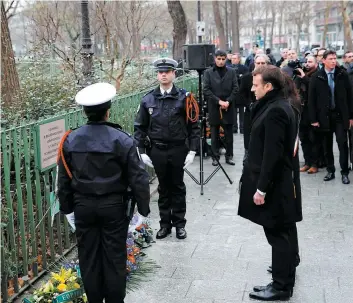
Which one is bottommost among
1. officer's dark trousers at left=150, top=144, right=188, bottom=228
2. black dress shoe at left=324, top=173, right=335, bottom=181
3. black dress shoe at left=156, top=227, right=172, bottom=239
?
black dress shoe at left=324, top=173, right=335, bottom=181

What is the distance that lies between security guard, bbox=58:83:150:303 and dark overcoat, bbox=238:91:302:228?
3.40 ft

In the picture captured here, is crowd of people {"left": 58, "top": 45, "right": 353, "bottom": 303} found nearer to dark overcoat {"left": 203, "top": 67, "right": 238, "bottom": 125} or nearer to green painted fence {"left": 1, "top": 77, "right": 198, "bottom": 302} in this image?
green painted fence {"left": 1, "top": 77, "right": 198, "bottom": 302}

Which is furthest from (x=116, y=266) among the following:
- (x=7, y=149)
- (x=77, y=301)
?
(x=7, y=149)

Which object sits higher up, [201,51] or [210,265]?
[201,51]

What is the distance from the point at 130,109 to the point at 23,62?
4851 mm

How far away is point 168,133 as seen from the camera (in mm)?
6332

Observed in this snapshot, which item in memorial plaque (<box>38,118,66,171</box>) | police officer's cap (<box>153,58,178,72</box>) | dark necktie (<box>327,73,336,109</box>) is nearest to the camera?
memorial plaque (<box>38,118,66,171</box>)

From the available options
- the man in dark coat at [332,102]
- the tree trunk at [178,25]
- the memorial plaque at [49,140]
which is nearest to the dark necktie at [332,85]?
the man in dark coat at [332,102]

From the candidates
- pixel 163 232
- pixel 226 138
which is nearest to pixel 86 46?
pixel 226 138

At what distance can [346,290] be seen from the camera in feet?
16.8

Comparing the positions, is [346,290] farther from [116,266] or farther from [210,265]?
[116,266]

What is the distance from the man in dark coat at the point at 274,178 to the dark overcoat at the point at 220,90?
562cm

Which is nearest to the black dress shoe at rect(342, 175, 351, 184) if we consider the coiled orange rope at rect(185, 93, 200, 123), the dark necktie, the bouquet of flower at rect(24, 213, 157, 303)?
the dark necktie

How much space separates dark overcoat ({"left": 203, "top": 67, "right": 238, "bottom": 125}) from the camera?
10.5 metres
